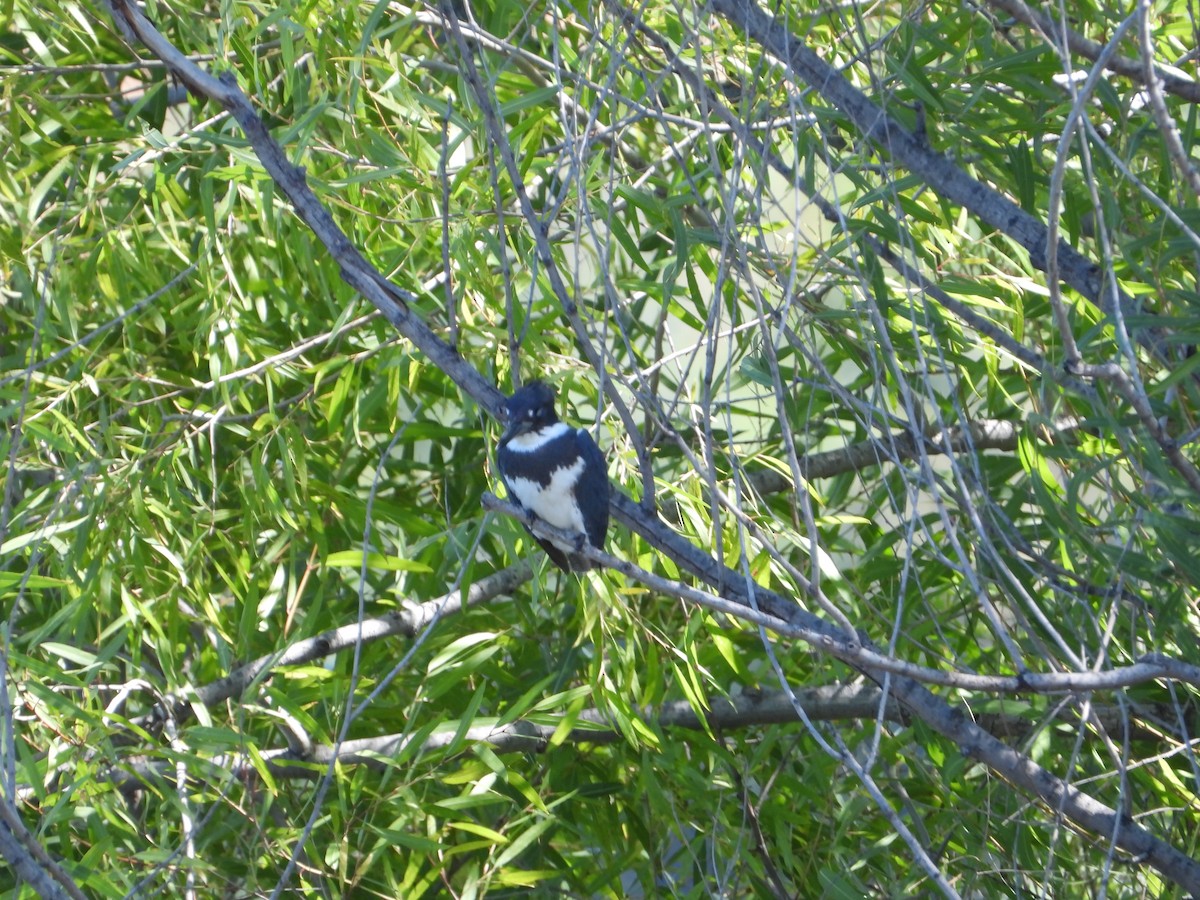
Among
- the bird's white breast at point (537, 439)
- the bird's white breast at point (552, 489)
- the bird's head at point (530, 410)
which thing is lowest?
the bird's white breast at point (552, 489)

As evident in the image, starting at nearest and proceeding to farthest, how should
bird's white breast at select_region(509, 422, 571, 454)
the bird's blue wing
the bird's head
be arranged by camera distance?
1. the bird's head
2. the bird's blue wing
3. bird's white breast at select_region(509, 422, 571, 454)

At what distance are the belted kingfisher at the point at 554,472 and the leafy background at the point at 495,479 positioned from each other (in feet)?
0.23

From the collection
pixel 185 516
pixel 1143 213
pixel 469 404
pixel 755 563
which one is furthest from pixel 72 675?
pixel 1143 213

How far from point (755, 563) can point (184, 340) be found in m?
1.21

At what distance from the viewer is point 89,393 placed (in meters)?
2.45

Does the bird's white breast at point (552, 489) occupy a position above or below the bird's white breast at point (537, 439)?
below

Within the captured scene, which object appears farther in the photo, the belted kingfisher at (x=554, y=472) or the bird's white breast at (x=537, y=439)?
the bird's white breast at (x=537, y=439)

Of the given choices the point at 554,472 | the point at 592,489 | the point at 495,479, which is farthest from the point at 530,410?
the point at 495,479

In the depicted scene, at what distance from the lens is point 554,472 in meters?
2.24

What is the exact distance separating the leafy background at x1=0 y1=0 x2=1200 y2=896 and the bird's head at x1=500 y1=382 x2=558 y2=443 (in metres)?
0.07

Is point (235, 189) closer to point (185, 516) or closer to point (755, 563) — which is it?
point (185, 516)

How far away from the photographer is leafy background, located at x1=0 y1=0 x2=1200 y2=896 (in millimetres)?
1894

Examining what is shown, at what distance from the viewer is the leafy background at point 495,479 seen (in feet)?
6.21

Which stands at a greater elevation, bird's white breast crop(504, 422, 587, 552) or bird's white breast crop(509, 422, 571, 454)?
bird's white breast crop(509, 422, 571, 454)
